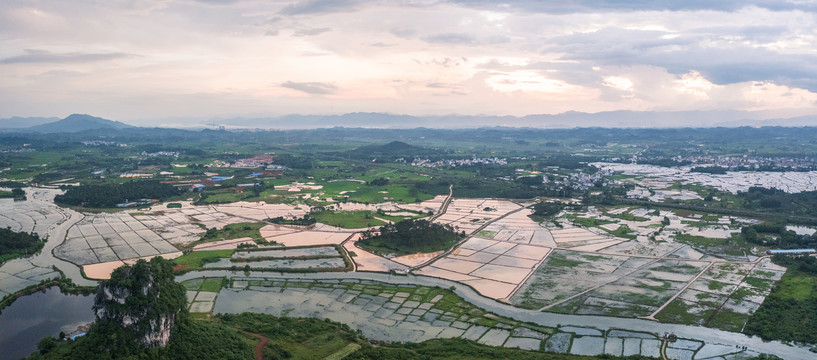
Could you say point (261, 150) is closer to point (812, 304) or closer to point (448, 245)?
point (448, 245)

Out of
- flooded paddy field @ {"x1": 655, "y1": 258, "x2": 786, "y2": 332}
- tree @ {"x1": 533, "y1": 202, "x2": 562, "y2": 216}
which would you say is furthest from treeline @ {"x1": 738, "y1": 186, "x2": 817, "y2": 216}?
flooded paddy field @ {"x1": 655, "y1": 258, "x2": 786, "y2": 332}

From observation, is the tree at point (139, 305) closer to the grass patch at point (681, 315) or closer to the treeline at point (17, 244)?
the treeline at point (17, 244)

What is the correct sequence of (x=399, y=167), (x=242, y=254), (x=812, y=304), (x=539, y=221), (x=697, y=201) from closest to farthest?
(x=812, y=304) → (x=242, y=254) → (x=539, y=221) → (x=697, y=201) → (x=399, y=167)

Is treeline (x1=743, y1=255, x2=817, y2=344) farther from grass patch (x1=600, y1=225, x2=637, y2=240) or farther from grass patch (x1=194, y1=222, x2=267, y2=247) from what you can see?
grass patch (x1=194, y1=222, x2=267, y2=247)

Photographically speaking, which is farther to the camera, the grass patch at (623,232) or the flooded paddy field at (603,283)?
the grass patch at (623,232)

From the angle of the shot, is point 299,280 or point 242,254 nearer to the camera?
point 299,280

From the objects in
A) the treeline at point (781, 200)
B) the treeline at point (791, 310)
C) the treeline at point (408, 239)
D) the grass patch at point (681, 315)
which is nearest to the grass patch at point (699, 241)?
the treeline at point (791, 310)

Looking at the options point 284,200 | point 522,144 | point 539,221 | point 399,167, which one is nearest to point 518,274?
point 539,221
